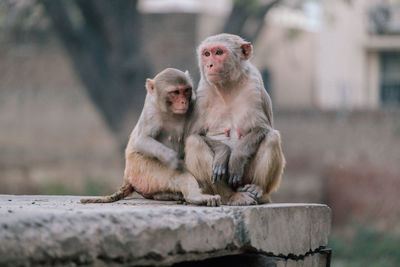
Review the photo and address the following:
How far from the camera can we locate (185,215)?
348cm

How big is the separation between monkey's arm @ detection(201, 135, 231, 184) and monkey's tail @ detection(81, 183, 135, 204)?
2.13ft

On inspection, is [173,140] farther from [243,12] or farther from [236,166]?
[243,12]

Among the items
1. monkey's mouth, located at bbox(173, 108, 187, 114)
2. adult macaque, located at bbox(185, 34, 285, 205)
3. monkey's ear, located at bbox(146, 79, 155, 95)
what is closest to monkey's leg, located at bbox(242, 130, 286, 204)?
adult macaque, located at bbox(185, 34, 285, 205)

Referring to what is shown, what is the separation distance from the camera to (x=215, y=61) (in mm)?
4289

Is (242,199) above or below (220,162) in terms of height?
below

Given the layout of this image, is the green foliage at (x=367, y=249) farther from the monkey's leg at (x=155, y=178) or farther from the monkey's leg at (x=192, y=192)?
the monkey's leg at (x=192, y=192)

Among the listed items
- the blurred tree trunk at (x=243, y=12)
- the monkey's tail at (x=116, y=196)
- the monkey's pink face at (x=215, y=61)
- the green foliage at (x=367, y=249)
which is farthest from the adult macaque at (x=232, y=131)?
the blurred tree trunk at (x=243, y=12)

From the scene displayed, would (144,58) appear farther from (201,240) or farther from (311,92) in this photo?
(201,240)

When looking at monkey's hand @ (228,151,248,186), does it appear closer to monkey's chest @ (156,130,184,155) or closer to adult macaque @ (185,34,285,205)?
adult macaque @ (185,34,285,205)

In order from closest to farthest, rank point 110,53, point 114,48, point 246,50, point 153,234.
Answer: point 153,234
point 246,50
point 114,48
point 110,53

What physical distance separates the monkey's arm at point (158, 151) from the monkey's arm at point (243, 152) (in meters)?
0.33

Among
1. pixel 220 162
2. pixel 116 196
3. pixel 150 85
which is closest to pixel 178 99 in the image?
pixel 150 85

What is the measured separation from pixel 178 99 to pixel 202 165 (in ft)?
1.50

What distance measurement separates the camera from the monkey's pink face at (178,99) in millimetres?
4367
